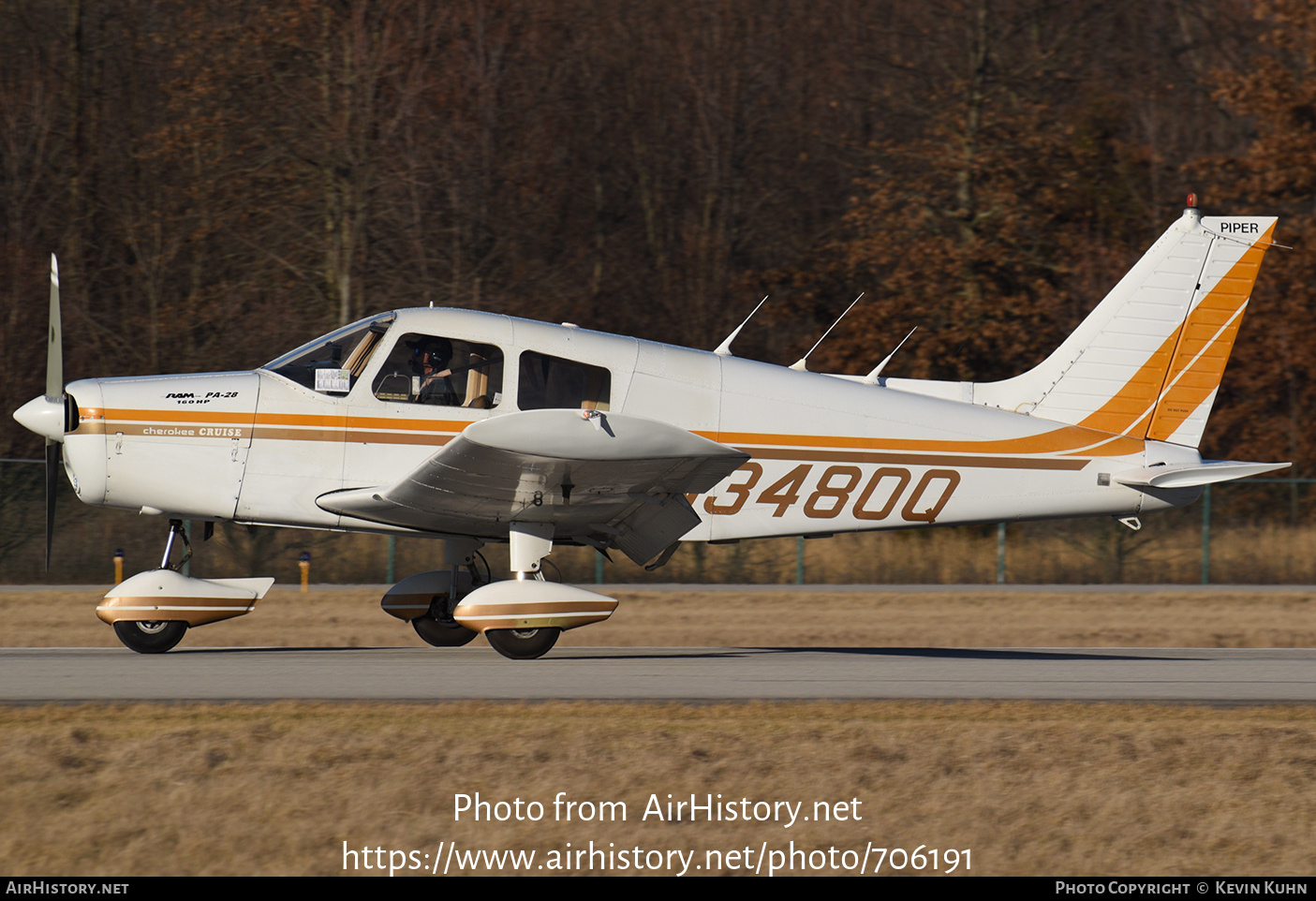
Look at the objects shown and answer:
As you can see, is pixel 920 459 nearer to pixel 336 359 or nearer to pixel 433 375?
pixel 433 375

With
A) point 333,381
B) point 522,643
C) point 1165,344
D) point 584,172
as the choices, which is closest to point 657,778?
point 522,643

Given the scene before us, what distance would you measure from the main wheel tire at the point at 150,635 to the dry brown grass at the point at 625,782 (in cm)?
237

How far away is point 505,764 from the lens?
685 cm

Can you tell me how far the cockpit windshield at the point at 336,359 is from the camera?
10062mm

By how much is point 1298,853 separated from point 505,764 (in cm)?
365

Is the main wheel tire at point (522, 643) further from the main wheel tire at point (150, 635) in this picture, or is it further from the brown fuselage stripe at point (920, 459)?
the main wheel tire at point (150, 635)

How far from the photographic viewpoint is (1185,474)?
10.7 metres

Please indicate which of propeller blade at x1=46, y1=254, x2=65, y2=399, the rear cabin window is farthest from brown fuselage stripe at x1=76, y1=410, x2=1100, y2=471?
the rear cabin window

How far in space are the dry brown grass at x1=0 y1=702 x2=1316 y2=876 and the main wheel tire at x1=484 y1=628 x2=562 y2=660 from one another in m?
2.21

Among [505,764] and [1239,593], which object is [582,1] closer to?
[1239,593]

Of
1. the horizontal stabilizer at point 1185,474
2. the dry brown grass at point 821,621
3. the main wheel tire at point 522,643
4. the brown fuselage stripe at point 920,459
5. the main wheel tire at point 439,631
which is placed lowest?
the dry brown grass at point 821,621

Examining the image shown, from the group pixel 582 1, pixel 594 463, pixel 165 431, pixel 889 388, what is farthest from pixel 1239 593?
pixel 582 1

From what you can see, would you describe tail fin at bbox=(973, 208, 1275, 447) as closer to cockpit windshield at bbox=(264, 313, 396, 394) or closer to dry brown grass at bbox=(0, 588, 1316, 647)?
dry brown grass at bbox=(0, 588, 1316, 647)

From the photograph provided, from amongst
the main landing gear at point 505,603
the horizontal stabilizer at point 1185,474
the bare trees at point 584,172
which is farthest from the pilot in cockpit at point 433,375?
the bare trees at point 584,172
